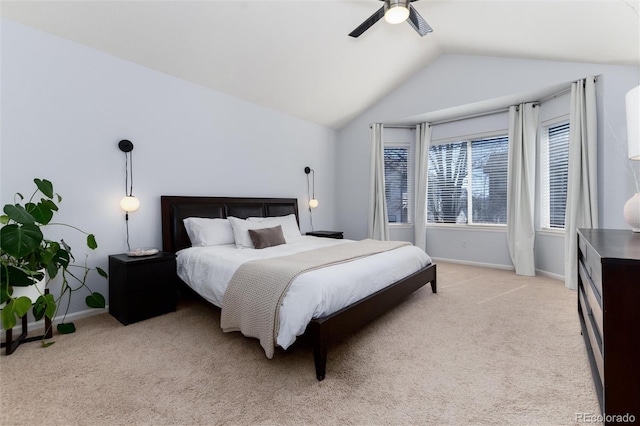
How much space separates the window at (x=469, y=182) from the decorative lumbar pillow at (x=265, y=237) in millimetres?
3327

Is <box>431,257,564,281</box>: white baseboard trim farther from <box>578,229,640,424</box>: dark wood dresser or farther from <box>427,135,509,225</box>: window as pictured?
<box>578,229,640,424</box>: dark wood dresser

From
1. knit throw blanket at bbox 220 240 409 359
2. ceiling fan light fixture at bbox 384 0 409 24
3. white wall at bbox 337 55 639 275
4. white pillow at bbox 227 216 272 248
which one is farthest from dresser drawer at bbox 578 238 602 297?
white pillow at bbox 227 216 272 248

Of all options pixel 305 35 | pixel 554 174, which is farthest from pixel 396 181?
pixel 305 35

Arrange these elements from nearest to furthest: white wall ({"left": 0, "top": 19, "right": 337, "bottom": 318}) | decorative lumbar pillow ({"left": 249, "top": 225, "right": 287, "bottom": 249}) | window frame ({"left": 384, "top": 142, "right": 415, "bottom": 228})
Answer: white wall ({"left": 0, "top": 19, "right": 337, "bottom": 318}) < decorative lumbar pillow ({"left": 249, "top": 225, "right": 287, "bottom": 249}) < window frame ({"left": 384, "top": 142, "right": 415, "bottom": 228})

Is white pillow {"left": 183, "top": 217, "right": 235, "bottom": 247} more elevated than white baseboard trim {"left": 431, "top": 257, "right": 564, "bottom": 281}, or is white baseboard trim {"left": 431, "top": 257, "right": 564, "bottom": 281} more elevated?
white pillow {"left": 183, "top": 217, "right": 235, "bottom": 247}

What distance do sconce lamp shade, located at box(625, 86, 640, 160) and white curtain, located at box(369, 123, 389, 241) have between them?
3.62 meters

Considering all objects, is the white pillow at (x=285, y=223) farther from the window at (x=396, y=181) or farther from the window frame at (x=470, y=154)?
the window frame at (x=470, y=154)

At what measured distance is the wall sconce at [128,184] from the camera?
310 cm

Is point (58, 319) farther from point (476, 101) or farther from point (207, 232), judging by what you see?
point (476, 101)

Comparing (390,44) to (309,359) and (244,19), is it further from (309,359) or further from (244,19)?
(309,359)

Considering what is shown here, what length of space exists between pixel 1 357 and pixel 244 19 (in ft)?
11.6

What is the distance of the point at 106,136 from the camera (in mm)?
3088

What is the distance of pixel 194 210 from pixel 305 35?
249cm

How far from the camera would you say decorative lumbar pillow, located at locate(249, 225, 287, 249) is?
133 inches
